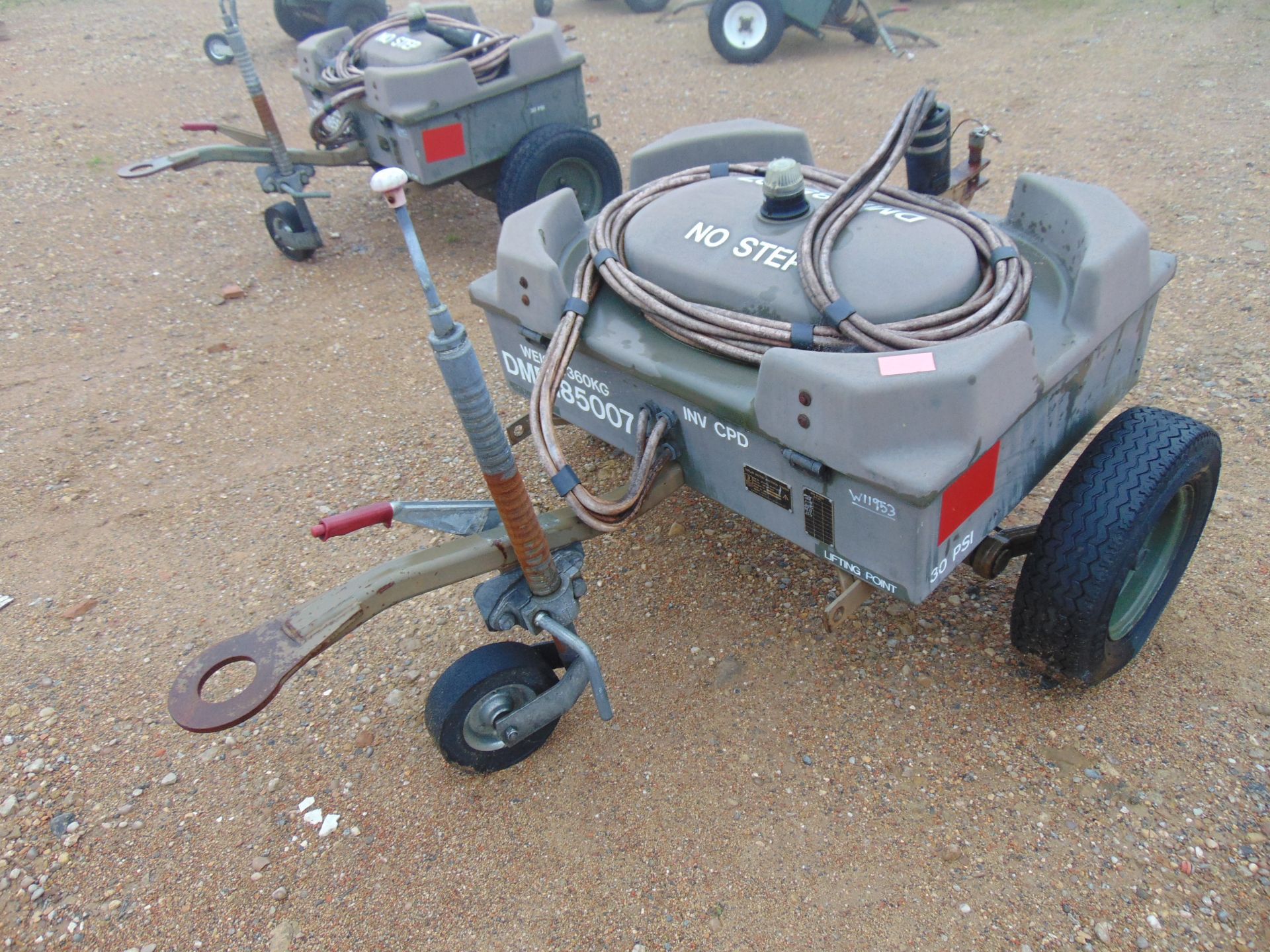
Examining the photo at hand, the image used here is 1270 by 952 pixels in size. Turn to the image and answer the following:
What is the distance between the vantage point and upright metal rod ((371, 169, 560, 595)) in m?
1.57

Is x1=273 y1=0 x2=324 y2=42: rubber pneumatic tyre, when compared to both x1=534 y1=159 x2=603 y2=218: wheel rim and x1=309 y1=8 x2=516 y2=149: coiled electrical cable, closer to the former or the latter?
x1=309 y1=8 x2=516 y2=149: coiled electrical cable

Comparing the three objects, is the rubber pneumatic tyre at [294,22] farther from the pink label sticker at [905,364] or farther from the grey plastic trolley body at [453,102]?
the pink label sticker at [905,364]

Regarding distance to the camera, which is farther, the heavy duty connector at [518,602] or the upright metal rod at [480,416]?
the heavy duty connector at [518,602]

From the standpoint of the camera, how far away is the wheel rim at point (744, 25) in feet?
24.7

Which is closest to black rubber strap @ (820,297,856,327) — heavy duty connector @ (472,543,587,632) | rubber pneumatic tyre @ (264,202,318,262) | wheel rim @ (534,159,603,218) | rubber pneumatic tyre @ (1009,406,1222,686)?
rubber pneumatic tyre @ (1009,406,1222,686)

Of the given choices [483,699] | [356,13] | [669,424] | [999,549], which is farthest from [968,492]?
[356,13]

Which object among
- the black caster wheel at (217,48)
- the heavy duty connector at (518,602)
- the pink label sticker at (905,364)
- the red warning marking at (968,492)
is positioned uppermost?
the pink label sticker at (905,364)

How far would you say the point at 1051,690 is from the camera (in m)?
2.46

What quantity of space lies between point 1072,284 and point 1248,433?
143cm

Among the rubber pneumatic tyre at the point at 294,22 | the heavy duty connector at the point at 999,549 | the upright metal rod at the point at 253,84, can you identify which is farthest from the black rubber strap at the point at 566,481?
the rubber pneumatic tyre at the point at 294,22

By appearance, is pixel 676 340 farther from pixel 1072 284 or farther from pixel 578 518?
pixel 1072 284

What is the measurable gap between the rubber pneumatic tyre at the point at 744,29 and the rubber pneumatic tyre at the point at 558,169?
10.8 ft

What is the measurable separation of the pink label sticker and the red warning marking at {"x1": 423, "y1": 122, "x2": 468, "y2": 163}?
10.6ft

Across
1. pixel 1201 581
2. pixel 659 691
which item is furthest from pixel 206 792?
pixel 1201 581
